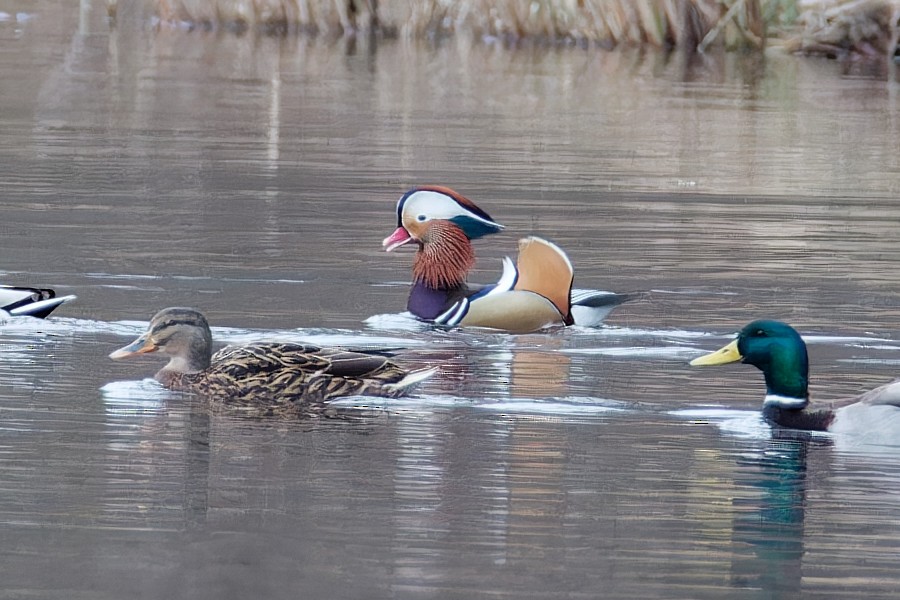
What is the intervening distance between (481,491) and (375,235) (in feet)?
19.5

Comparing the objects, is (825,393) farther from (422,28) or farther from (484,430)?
(422,28)

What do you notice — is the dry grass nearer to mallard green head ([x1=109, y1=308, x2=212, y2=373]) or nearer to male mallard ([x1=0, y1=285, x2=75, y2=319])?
male mallard ([x1=0, y1=285, x2=75, y2=319])

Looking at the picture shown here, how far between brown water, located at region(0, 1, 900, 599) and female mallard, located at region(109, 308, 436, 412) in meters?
0.11

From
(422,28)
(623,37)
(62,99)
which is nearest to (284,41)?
(422,28)

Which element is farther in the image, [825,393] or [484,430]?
[825,393]

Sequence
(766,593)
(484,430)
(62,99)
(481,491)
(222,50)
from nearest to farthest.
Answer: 1. (766,593)
2. (481,491)
3. (484,430)
4. (62,99)
5. (222,50)

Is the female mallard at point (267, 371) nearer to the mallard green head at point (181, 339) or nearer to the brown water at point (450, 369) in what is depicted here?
the mallard green head at point (181, 339)

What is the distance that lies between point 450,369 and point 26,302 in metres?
1.97

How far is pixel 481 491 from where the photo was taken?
247 inches

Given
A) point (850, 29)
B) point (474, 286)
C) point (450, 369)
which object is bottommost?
point (450, 369)

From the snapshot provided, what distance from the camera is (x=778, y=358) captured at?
7.38 meters

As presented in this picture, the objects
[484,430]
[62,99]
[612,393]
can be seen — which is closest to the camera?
[484,430]

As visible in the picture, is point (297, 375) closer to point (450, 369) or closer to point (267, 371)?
point (267, 371)

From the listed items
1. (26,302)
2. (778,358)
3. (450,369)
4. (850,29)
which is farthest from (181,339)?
(850,29)
